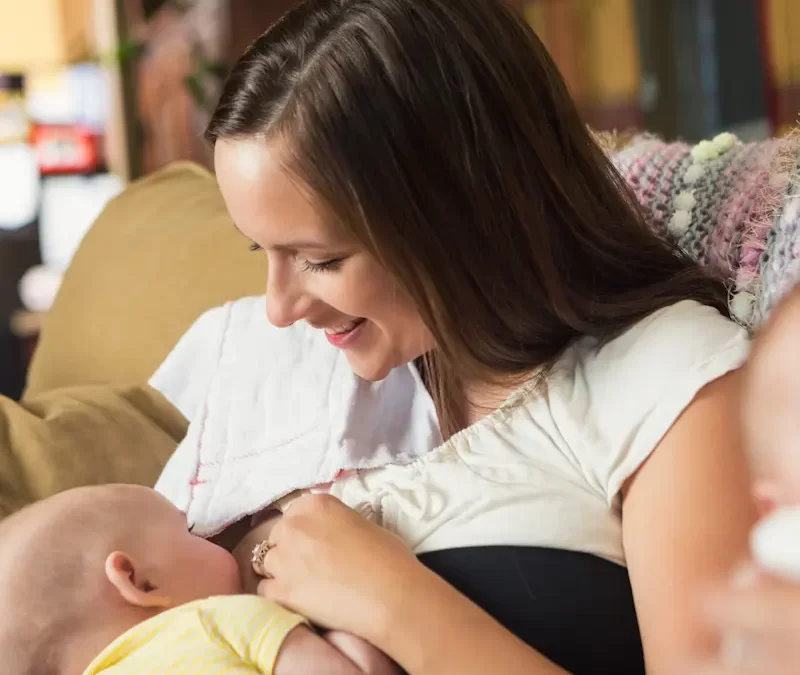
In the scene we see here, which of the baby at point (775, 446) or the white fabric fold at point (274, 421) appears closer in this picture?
the baby at point (775, 446)

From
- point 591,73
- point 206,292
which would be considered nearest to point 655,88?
point 591,73

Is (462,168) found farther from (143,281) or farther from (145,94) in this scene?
(145,94)

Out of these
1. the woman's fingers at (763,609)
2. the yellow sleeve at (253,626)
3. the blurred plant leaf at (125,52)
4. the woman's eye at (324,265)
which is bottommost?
the yellow sleeve at (253,626)

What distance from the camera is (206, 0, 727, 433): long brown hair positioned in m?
0.86

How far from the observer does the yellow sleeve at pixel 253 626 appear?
82 cm

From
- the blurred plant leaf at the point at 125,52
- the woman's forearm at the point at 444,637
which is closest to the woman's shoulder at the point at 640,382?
the woman's forearm at the point at 444,637

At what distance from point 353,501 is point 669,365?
1.17 ft

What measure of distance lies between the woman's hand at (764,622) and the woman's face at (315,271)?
0.49 meters

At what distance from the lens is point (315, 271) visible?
93 cm

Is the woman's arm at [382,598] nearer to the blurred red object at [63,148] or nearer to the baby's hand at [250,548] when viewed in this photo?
the baby's hand at [250,548]

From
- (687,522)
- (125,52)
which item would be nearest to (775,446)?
(687,522)

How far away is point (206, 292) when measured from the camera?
1479 mm

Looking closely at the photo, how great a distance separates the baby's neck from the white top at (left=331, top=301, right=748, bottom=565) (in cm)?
25

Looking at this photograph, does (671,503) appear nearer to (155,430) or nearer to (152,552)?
(152,552)
